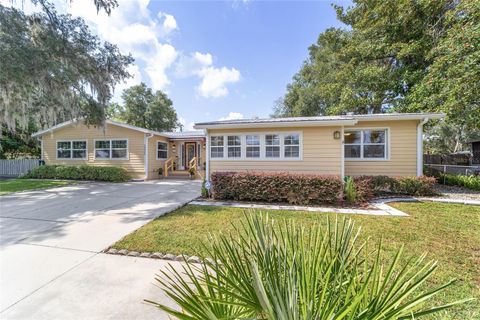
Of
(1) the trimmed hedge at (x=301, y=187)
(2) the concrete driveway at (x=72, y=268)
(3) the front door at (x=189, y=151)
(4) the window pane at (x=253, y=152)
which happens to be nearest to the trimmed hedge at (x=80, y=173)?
(3) the front door at (x=189, y=151)

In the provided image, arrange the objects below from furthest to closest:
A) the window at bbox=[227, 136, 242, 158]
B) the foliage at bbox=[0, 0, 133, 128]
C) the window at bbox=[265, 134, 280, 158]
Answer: the window at bbox=[227, 136, 242, 158] → the window at bbox=[265, 134, 280, 158] → the foliage at bbox=[0, 0, 133, 128]

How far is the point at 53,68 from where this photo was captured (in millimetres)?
8945

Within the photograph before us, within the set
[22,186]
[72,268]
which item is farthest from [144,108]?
[72,268]

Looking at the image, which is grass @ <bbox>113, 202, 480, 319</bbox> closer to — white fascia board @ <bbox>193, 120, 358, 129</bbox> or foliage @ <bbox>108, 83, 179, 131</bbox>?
white fascia board @ <bbox>193, 120, 358, 129</bbox>

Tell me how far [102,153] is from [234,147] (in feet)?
32.2

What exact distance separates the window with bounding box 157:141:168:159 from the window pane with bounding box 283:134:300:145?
9.44 m

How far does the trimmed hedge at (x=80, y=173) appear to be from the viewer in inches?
512

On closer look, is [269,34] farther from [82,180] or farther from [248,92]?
[82,180]

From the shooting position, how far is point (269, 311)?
0.77 meters

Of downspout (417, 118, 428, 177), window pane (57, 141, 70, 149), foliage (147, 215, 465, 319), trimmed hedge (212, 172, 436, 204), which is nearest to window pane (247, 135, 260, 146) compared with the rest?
trimmed hedge (212, 172, 436, 204)

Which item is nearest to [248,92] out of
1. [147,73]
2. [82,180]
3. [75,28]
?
[147,73]

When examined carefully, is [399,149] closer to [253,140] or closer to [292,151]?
[292,151]

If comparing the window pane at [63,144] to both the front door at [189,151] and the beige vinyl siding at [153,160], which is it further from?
the front door at [189,151]

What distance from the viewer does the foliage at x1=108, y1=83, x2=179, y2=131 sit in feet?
89.2
